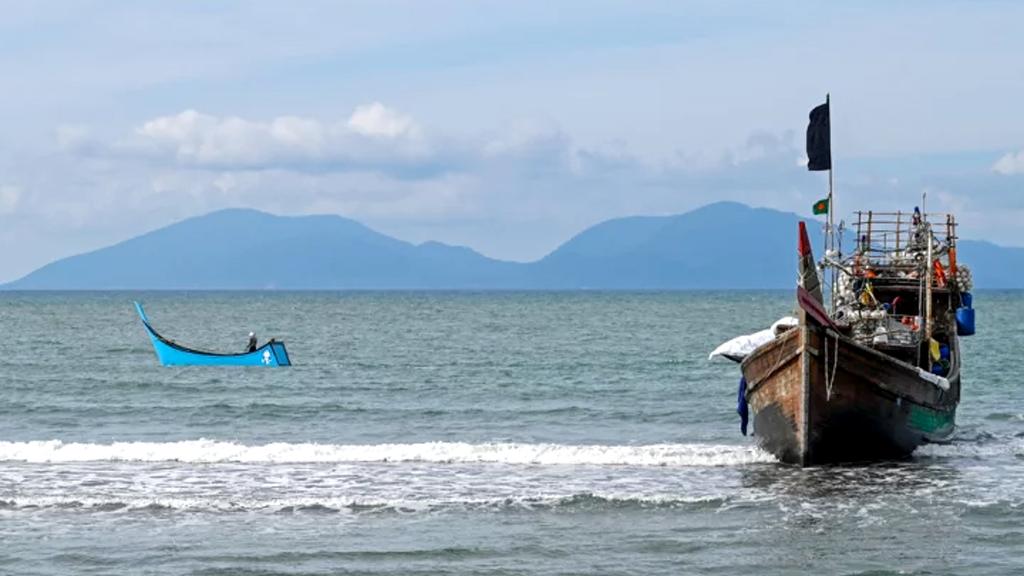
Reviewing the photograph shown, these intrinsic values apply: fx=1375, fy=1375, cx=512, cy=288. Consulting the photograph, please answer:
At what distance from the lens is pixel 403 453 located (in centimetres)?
2877

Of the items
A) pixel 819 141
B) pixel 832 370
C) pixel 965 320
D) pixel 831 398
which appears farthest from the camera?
pixel 965 320

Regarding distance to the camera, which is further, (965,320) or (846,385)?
(965,320)

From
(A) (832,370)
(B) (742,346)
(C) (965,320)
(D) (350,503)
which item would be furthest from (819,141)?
(D) (350,503)

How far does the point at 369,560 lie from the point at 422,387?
90.9 feet

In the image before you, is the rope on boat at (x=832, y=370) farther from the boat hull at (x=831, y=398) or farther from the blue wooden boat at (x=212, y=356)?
the blue wooden boat at (x=212, y=356)

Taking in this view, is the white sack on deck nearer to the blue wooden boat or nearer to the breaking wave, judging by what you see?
the breaking wave

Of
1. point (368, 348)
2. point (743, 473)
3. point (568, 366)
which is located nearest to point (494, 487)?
point (743, 473)

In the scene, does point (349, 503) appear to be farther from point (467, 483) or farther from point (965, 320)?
point (965, 320)

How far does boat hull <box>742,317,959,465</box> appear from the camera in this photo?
80.3ft

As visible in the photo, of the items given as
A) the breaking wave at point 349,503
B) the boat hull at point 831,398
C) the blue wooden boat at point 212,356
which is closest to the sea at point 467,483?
the breaking wave at point 349,503

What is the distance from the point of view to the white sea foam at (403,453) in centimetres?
2777

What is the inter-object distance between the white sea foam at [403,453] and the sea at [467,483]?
86 mm

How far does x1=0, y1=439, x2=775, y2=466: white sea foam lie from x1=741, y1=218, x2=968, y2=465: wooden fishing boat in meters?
1.54

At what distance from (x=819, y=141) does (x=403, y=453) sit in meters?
10.6
